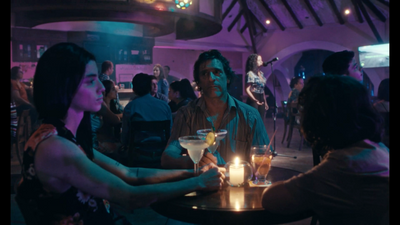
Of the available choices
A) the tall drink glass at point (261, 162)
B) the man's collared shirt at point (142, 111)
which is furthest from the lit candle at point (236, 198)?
the man's collared shirt at point (142, 111)

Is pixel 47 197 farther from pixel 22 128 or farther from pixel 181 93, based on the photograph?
pixel 22 128

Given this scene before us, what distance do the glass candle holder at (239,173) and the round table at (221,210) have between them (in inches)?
4.3

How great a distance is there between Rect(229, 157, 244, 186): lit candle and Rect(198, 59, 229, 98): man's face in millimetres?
669

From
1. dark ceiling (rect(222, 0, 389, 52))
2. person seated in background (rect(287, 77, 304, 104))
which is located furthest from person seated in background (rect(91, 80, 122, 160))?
dark ceiling (rect(222, 0, 389, 52))

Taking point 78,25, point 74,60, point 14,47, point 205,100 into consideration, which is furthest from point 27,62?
point 74,60

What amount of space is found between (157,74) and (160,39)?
13.7 ft

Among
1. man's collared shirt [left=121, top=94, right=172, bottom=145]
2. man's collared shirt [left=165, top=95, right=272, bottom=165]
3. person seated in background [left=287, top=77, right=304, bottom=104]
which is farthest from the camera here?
person seated in background [left=287, top=77, right=304, bottom=104]

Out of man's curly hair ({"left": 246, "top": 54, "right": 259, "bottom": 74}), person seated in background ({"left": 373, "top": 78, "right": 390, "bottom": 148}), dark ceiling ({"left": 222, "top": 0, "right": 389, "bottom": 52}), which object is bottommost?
person seated in background ({"left": 373, "top": 78, "right": 390, "bottom": 148})

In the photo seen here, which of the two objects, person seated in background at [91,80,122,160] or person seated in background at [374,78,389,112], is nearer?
person seated in background at [374,78,389,112]

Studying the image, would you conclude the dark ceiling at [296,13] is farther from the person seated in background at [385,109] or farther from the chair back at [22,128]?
the chair back at [22,128]

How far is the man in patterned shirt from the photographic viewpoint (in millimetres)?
1909

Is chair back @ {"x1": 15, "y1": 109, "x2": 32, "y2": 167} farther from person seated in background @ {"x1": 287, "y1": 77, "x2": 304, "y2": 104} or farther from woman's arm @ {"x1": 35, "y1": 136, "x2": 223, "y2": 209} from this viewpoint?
person seated in background @ {"x1": 287, "y1": 77, "x2": 304, "y2": 104}

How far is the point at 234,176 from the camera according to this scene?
136cm

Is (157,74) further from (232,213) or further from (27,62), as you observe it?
(232,213)
